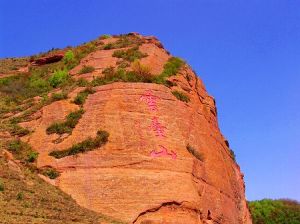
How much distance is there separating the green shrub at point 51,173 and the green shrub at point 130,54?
8709 mm

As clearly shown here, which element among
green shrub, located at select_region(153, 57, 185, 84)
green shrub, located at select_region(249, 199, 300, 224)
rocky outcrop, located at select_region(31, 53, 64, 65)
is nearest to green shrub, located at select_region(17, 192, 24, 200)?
green shrub, located at select_region(153, 57, 185, 84)

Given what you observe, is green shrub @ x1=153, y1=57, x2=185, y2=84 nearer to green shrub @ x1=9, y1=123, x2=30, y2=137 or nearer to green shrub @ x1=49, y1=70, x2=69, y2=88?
green shrub @ x1=49, y1=70, x2=69, y2=88

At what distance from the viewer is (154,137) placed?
20.9m

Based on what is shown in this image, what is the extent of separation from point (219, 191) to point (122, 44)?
37.0 feet

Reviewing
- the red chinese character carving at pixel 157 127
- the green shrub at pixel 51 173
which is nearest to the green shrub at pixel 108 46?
the red chinese character carving at pixel 157 127

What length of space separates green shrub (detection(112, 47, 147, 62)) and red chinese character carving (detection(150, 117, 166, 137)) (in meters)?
5.85

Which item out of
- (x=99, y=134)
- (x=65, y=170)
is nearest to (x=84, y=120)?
(x=99, y=134)

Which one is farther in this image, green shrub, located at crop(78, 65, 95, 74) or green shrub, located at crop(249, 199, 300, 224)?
green shrub, located at crop(249, 199, 300, 224)

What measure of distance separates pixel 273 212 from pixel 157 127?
2784 centimetres

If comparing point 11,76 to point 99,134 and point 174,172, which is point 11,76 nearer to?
point 99,134

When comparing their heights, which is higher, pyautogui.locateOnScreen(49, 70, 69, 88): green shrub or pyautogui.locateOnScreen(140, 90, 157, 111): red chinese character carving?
pyautogui.locateOnScreen(49, 70, 69, 88): green shrub

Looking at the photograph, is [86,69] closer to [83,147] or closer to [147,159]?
[83,147]

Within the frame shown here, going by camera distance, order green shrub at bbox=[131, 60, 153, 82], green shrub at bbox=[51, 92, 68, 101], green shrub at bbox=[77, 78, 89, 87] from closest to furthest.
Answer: green shrub at bbox=[51, 92, 68, 101]
green shrub at bbox=[131, 60, 153, 82]
green shrub at bbox=[77, 78, 89, 87]

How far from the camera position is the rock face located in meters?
18.8
